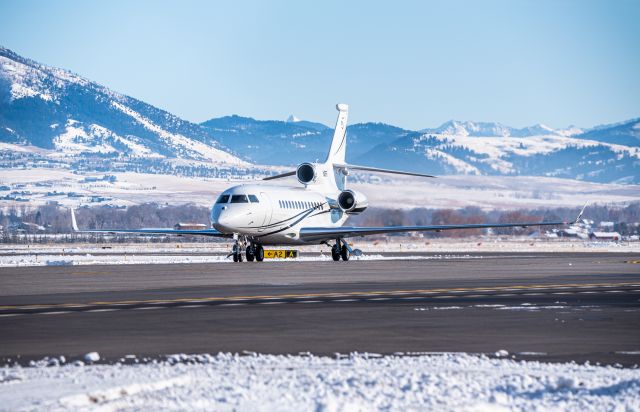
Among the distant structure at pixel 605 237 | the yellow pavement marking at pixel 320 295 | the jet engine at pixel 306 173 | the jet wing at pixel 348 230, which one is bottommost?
the distant structure at pixel 605 237

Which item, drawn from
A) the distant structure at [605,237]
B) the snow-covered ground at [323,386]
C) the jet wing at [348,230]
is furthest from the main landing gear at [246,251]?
the distant structure at [605,237]

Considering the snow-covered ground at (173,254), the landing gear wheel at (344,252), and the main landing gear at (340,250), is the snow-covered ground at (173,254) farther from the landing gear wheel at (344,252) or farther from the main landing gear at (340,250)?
the landing gear wheel at (344,252)

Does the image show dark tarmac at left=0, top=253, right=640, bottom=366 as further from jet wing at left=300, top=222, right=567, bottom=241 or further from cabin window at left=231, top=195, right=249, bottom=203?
jet wing at left=300, top=222, right=567, bottom=241

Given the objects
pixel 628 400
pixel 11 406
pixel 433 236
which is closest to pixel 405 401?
pixel 628 400

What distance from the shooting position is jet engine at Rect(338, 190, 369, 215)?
58.0 metres

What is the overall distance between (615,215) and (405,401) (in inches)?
6057

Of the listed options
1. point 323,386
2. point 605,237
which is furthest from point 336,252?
point 605,237

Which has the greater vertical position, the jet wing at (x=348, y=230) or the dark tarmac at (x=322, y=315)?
the jet wing at (x=348, y=230)

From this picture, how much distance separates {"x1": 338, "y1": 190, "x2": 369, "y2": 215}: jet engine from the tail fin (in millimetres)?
2980

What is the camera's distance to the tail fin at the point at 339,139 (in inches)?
2397

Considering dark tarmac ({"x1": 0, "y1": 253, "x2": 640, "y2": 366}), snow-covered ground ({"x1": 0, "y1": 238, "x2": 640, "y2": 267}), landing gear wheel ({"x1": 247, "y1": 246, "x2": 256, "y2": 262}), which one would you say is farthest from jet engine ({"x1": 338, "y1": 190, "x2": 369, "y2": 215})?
dark tarmac ({"x1": 0, "y1": 253, "x2": 640, "y2": 366})

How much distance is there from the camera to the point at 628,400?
34.8 ft

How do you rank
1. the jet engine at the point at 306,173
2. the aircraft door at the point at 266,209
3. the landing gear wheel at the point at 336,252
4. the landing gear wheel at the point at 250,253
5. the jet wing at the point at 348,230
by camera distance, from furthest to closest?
the jet engine at the point at 306,173 < the landing gear wheel at the point at 336,252 < the jet wing at the point at 348,230 < the landing gear wheel at the point at 250,253 < the aircraft door at the point at 266,209

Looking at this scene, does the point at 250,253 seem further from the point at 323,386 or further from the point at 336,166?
the point at 323,386
